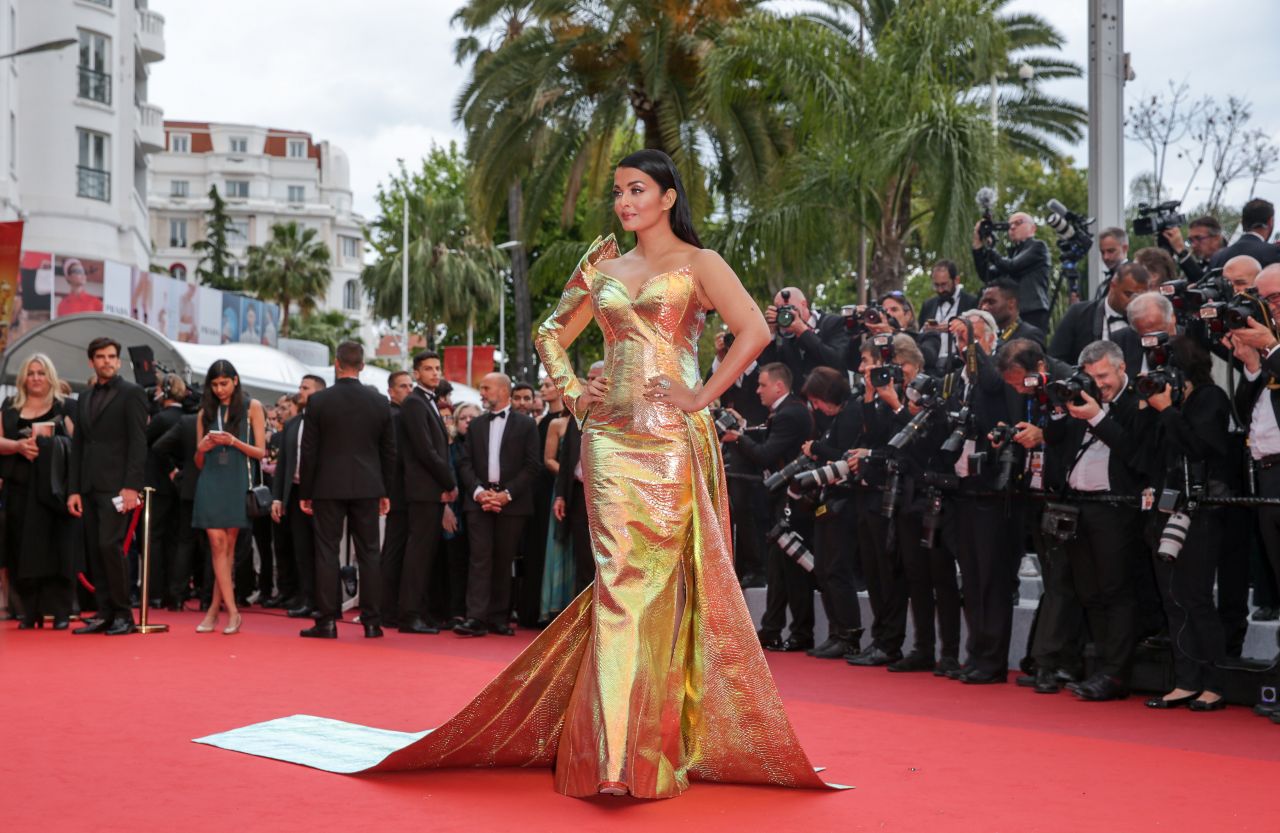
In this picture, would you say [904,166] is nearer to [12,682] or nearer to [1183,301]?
[1183,301]

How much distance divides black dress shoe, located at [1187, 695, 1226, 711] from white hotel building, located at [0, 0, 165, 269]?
107ft

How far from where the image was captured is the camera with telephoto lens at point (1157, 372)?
7.36 metres

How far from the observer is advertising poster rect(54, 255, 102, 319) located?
3369 centimetres

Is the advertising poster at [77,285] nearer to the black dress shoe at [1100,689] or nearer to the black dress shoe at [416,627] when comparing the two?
the black dress shoe at [416,627]

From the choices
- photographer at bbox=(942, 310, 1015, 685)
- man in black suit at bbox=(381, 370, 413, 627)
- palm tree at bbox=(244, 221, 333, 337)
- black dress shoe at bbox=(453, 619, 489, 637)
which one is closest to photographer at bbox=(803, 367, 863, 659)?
photographer at bbox=(942, 310, 1015, 685)

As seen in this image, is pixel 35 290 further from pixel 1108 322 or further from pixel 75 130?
pixel 1108 322

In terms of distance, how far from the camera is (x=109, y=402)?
10.4 metres

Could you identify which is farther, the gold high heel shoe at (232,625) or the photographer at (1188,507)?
the gold high heel shoe at (232,625)

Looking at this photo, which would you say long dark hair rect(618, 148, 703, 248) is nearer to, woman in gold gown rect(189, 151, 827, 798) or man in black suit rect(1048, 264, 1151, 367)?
woman in gold gown rect(189, 151, 827, 798)

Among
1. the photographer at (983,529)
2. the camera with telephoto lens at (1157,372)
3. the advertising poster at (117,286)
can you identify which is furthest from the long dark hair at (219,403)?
the advertising poster at (117,286)

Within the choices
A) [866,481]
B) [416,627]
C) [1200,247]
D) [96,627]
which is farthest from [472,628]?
[1200,247]

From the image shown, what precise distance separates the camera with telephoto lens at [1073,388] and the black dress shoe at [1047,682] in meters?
1.64

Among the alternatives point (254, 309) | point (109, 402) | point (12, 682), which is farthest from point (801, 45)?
point (254, 309)

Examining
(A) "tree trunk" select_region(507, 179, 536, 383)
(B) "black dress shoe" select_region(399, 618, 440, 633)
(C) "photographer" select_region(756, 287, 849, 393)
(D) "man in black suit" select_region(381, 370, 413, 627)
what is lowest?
(B) "black dress shoe" select_region(399, 618, 440, 633)
